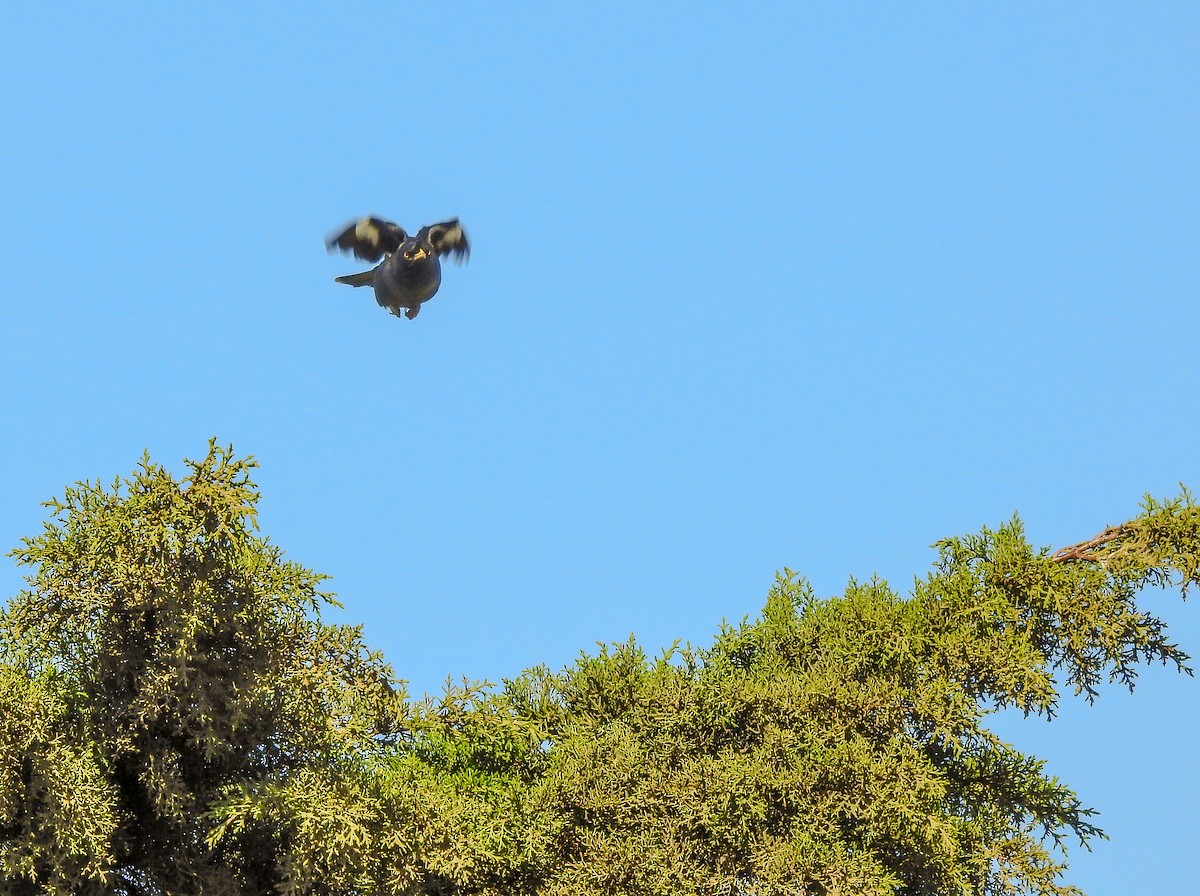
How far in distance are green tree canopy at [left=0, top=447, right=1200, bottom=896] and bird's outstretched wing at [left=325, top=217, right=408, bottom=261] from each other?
6.59 metres

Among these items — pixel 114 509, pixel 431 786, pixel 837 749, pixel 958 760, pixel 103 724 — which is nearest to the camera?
pixel 114 509

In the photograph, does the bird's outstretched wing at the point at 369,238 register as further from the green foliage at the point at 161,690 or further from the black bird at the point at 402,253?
the green foliage at the point at 161,690

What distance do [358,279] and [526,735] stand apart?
850 centimetres

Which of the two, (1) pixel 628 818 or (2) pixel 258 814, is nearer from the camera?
(2) pixel 258 814

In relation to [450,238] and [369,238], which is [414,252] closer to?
[450,238]

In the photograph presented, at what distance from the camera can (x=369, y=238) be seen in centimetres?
2706

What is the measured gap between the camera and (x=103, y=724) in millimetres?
22984

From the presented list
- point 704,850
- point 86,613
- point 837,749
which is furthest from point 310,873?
point 837,749

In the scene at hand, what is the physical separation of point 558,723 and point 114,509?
33.4 feet

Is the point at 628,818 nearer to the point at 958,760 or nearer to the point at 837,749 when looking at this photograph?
the point at 837,749

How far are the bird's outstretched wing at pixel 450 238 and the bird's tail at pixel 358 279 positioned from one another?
1861mm

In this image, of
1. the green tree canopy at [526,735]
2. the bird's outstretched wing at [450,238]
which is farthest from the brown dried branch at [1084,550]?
the bird's outstretched wing at [450,238]

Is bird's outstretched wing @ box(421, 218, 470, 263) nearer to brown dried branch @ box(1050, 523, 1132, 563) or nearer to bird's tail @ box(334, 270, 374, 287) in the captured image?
bird's tail @ box(334, 270, 374, 287)

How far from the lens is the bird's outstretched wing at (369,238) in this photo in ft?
87.8
